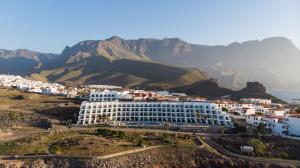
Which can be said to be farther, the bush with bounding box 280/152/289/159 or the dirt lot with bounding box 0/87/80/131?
the dirt lot with bounding box 0/87/80/131

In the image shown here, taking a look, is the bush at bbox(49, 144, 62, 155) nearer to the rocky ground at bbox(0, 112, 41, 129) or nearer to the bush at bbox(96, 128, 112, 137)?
the bush at bbox(96, 128, 112, 137)

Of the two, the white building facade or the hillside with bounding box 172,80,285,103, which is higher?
the hillside with bounding box 172,80,285,103

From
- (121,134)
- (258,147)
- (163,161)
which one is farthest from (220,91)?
(163,161)

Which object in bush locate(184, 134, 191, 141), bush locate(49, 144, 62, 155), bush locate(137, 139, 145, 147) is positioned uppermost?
bush locate(184, 134, 191, 141)

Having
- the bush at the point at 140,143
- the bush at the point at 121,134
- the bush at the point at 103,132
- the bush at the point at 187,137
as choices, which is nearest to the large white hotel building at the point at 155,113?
the bush at the point at 103,132

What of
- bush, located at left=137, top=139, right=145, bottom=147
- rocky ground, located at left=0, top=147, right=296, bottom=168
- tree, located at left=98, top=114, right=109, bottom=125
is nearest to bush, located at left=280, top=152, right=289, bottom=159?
rocky ground, located at left=0, top=147, right=296, bottom=168

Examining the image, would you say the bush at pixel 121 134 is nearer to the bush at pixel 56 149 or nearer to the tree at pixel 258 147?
the bush at pixel 56 149

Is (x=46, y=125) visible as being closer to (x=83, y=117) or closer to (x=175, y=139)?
(x=83, y=117)
